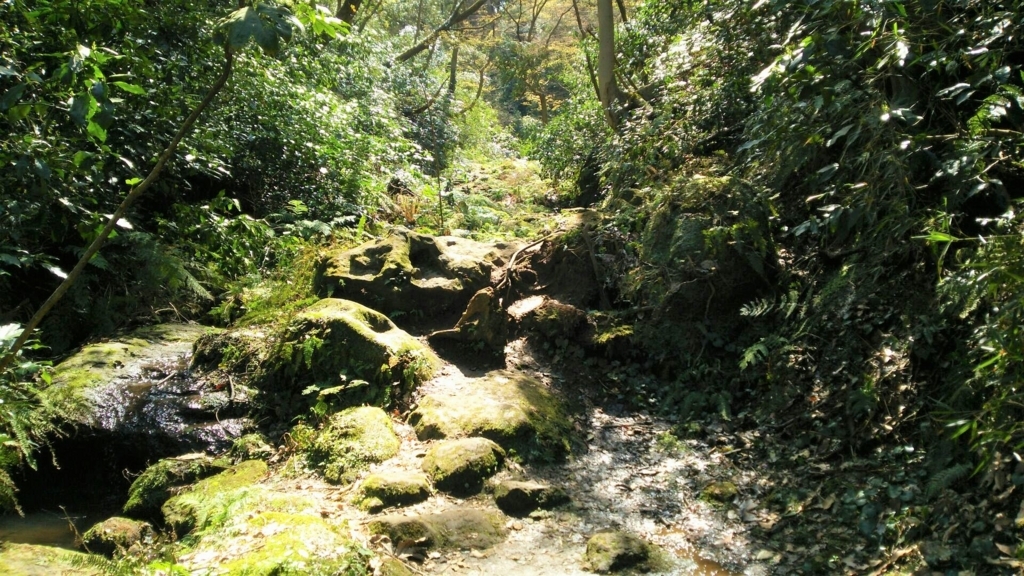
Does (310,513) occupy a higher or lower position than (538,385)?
lower

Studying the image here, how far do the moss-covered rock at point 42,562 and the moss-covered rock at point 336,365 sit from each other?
7.52 ft

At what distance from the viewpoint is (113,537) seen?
4.51 m

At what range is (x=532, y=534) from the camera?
464 cm

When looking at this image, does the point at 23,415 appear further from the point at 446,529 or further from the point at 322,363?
the point at 446,529

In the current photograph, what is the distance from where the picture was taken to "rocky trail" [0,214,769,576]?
14.0 feet

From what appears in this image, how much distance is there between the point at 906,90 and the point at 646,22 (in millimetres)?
7296

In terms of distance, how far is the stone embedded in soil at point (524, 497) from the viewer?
488 centimetres

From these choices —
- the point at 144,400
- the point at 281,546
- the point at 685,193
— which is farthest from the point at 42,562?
the point at 685,193

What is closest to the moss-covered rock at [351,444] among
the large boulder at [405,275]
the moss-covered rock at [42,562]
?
the moss-covered rock at [42,562]

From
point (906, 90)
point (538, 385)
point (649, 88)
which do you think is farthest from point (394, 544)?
point (649, 88)

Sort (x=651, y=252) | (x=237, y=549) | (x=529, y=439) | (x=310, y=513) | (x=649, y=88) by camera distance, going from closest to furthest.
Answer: (x=237, y=549) → (x=310, y=513) → (x=529, y=439) → (x=651, y=252) → (x=649, y=88)

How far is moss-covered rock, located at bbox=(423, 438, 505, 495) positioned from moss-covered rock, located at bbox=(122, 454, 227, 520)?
180 centimetres

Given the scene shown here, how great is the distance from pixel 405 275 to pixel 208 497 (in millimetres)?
3296

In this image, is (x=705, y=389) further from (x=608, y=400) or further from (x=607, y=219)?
(x=607, y=219)
